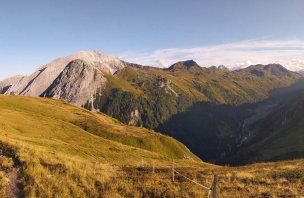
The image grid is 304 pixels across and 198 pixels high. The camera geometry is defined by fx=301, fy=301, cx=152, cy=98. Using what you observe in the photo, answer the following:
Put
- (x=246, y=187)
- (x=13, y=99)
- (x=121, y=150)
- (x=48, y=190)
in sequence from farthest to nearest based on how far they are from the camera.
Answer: (x=13, y=99)
(x=121, y=150)
(x=246, y=187)
(x=48, y=190)

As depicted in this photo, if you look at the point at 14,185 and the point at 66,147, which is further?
the point at 66,147

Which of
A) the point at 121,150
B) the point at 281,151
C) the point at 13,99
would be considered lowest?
the point at 281,151

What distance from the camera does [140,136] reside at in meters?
160

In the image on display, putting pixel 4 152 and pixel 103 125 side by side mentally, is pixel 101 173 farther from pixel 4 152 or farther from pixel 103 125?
pixel 103 125

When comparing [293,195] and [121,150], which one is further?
[121,150]

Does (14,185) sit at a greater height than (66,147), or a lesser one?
greater

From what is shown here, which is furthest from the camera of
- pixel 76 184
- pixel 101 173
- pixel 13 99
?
pixel 13 99

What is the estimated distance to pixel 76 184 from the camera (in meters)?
21.5

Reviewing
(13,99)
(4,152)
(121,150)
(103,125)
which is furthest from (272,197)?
(13,99)

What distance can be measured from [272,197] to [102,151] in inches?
2301

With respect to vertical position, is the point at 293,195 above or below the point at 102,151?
above

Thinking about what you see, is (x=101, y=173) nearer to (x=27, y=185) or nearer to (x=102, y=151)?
(x=27, y=185)

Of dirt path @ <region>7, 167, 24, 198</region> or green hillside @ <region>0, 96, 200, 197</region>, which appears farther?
green hillside @ <region>0, 96, 200, 197</region>

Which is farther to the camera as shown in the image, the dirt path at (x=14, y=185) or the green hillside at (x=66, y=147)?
the green hillside at (x=66, y=147)
